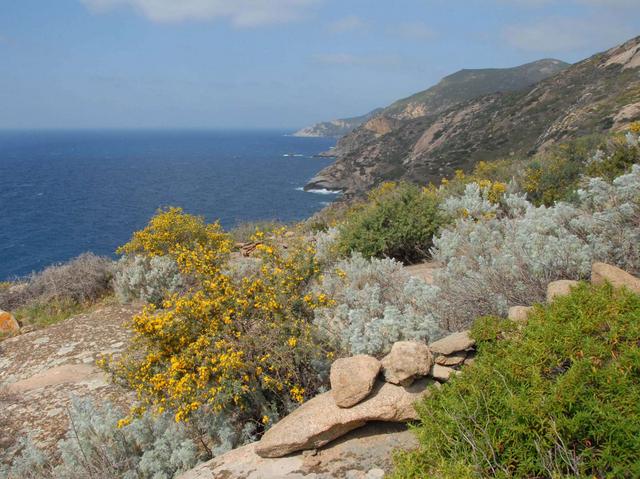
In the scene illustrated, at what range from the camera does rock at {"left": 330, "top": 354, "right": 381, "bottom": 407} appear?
3297mm

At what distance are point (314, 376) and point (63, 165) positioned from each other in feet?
365

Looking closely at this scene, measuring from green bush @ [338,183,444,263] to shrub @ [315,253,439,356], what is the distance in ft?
5.70

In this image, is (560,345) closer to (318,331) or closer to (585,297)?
(585,297)

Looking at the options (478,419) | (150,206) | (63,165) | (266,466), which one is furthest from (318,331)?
(63,165)

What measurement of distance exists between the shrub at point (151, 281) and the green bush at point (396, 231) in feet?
10.3

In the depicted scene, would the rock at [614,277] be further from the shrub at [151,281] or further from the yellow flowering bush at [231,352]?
the shrub at [151,281]

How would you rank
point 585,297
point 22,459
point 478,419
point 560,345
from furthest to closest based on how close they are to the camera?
point 22,459
point 585,297
point 560,345
point 478,419

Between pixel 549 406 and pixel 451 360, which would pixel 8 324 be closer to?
pixel 451 360

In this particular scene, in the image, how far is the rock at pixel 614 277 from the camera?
3.54m

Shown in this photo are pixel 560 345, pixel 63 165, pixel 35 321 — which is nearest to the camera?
pixel 560 345

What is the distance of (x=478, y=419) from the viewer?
2.62 m

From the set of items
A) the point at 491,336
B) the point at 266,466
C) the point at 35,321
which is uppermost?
the point at 491,336

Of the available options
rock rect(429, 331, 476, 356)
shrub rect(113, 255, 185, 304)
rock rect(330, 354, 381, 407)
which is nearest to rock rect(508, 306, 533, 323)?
rock rect(429, 331, 476, 356)

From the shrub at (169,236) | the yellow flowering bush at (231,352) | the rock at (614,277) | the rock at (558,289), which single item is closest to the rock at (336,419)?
the yellow flowering bush at (231,352)
